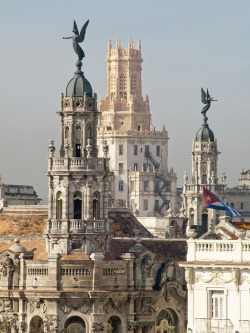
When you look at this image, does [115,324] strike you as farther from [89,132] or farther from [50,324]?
[89,132]

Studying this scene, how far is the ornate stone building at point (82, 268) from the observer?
105m

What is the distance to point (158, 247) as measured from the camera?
117 m

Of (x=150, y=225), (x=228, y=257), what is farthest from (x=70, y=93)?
(x=150, y=225)

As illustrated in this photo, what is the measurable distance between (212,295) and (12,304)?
2868 cm

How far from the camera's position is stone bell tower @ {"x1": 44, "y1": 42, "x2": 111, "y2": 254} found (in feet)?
354

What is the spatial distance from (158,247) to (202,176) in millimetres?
27391

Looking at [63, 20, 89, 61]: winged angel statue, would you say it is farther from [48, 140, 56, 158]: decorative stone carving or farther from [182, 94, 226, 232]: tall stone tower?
[182, 94, 226, 232]: tall stone tower

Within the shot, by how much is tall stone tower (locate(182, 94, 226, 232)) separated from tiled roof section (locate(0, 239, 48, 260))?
28747 mm

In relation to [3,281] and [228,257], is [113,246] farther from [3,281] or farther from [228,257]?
[228,257]

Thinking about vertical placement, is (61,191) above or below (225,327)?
above

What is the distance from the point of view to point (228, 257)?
81.6 meters

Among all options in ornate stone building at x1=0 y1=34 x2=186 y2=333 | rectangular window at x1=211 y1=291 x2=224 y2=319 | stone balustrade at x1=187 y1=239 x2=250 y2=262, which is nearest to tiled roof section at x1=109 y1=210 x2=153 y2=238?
ornate stone building at x1=0 y1=34 x2=186 y2=333

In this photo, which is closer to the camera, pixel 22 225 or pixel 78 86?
pixel 78 86

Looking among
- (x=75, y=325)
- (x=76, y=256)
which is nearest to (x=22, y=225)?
(x=76, y=256)
